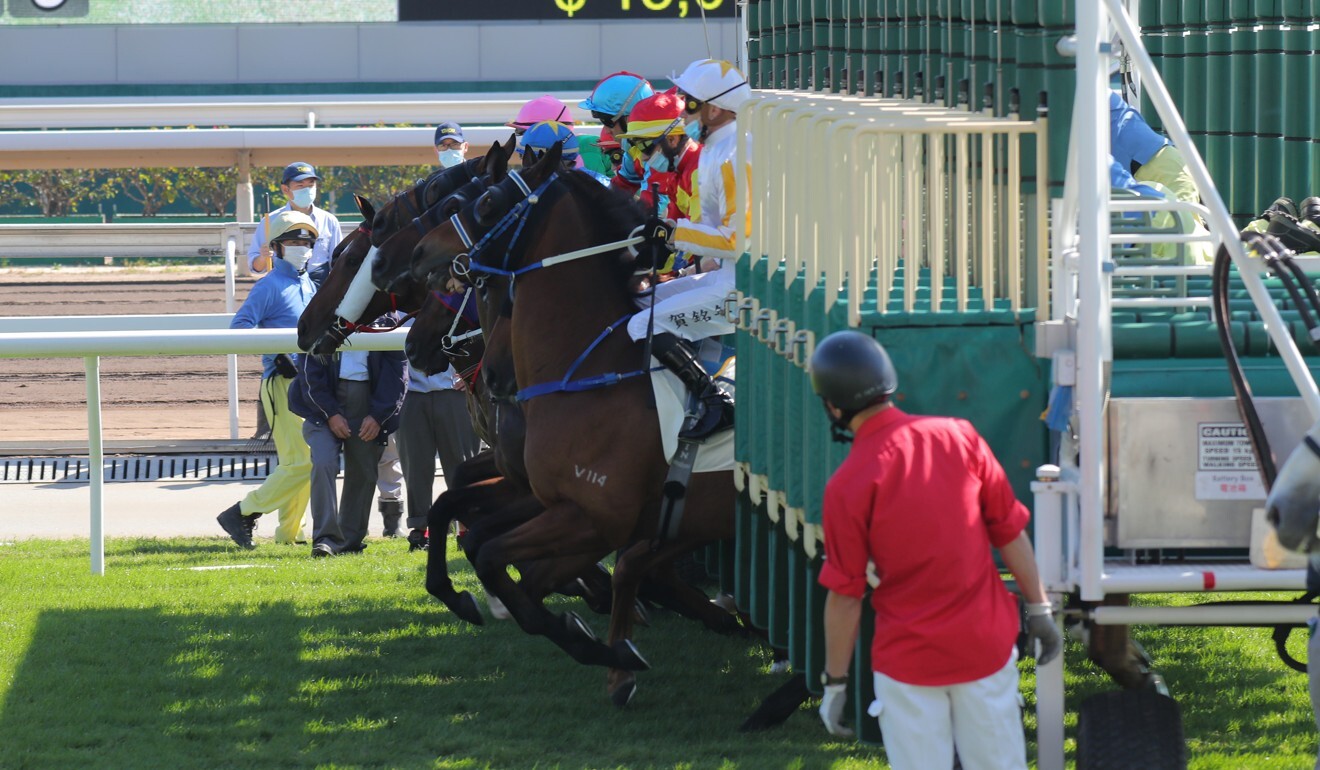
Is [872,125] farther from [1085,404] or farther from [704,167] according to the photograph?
Result: [704,167]

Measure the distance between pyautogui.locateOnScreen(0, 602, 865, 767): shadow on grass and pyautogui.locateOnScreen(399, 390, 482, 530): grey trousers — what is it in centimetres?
175

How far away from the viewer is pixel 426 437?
944 cm

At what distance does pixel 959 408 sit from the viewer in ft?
14.6

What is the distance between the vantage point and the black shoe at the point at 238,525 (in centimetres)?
938

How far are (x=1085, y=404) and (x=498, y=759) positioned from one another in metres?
2.18

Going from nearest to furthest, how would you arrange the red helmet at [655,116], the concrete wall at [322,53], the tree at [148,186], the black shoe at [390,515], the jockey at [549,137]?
1. the red helmet at [655,116]
2. the jockey at [549,137]
3. the black shoe at [390,515]
4. the concrete wall at [322,53]
5. the tree at [148,186]

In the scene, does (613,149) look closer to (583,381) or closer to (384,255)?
(384,255)

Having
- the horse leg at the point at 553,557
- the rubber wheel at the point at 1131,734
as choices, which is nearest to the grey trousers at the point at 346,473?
the horse leg at the point at 553,557

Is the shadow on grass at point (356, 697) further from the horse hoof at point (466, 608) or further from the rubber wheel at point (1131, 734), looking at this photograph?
the rubber wheel at point (1131, 734)

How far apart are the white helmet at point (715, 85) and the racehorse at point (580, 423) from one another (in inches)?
18.6

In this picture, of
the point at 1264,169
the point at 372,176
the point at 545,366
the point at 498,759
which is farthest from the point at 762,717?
the point at 372,176

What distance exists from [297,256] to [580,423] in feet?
12.6

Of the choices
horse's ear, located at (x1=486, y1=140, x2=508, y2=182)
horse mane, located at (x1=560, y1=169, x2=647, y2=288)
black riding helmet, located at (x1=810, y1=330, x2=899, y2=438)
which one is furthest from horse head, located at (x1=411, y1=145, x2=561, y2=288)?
black riding helmet, located at (x1=810, y1=330, x2=899, y2=438)

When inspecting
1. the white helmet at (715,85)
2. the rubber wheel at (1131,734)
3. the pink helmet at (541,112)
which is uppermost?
the pink helmet at (541,112)
